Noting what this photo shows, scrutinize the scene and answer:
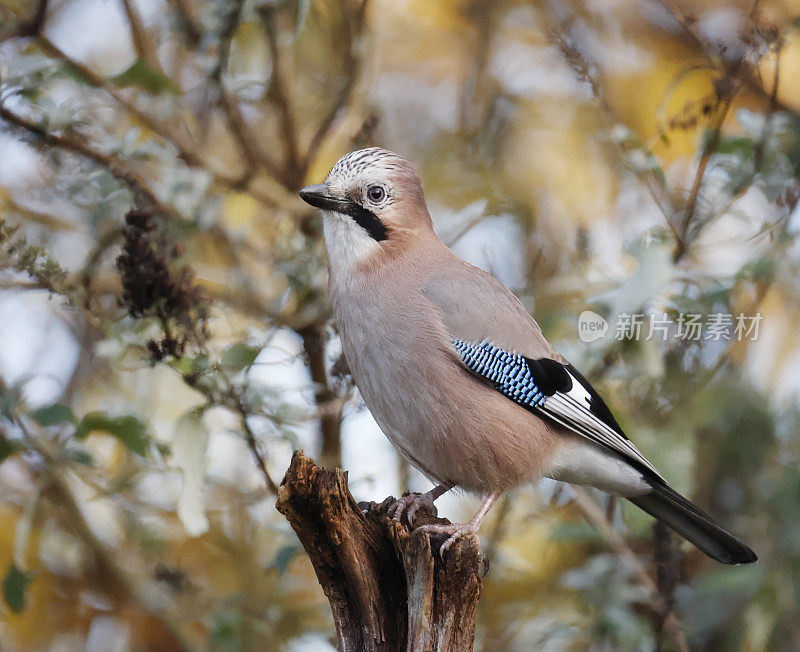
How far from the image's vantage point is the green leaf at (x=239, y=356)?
11.9 ft

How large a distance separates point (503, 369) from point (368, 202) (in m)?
0.85

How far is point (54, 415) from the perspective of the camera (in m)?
3.76

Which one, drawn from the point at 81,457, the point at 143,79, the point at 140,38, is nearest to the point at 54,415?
the point at 81,457

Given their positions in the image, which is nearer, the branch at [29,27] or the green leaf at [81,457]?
the green leaf at [81,457]

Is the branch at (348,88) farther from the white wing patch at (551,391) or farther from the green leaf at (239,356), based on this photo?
the white wing patch at (551,391)

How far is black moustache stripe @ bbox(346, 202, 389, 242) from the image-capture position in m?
3.54

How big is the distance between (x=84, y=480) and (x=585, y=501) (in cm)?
251

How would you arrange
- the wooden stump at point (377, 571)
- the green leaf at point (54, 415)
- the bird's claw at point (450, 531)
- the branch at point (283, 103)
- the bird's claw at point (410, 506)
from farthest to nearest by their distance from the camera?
the branch at point (283, 103), the green leaf at point (54, 415), the bird's claw at point (410, 506), the bird's claw at point (450, 531), the wooden stump at point (377, 571)

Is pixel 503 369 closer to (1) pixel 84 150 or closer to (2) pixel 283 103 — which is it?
Result: (1) pixel 84 150

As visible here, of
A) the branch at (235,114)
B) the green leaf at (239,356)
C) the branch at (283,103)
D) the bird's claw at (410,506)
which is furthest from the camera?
the branch at (283,103)

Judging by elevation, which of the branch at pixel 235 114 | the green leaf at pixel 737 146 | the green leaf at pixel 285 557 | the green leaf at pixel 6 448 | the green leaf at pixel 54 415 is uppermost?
the branch at pixel 235 114

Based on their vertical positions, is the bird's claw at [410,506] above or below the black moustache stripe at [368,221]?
below

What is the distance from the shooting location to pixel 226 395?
372 cm

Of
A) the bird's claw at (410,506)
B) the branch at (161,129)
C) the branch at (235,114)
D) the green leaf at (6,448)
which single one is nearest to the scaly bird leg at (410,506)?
the bird's claw at (410,506)
